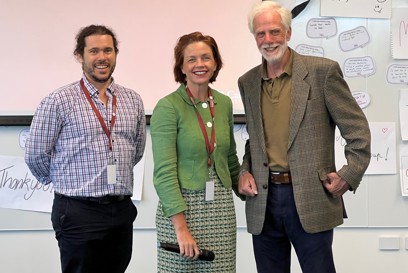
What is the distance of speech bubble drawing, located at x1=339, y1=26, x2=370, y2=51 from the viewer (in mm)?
2748

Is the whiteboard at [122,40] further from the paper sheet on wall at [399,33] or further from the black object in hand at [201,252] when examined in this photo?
the black object in hand at [201,252]

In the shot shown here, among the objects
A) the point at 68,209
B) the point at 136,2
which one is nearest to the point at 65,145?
the point at 68,209

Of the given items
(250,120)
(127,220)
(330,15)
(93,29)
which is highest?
(330,15)

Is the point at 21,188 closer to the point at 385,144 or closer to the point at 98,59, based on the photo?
the point at 98,59

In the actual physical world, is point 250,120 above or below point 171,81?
below

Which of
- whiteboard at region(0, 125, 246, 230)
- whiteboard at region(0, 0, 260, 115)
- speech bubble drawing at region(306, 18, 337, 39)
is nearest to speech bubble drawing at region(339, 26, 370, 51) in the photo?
speech bubble drawing at region(306, 18, 337, 39)

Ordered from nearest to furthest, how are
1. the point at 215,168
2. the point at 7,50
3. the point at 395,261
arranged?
the point at 215,168
the point at 7,50
the point at 395,261

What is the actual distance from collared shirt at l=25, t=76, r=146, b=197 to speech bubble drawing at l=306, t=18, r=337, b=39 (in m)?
1.31

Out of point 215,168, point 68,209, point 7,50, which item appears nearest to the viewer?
point 215,168

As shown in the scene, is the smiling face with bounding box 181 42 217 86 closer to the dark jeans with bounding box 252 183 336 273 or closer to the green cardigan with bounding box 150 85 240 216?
the green cardigan with bounding box 150 85 240 216

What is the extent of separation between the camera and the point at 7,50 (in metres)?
2.69

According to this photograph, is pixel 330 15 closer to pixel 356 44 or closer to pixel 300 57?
pixel 356 44

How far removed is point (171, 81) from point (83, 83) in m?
0.78

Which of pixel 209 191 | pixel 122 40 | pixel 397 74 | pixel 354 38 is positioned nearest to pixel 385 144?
pixel 397 74
